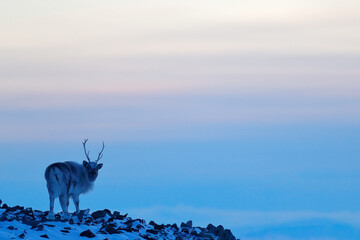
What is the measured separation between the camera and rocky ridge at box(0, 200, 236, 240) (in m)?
19.2

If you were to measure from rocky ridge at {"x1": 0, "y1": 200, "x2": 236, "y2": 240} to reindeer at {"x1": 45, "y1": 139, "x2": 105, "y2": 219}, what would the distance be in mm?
602

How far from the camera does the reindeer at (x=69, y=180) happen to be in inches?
934

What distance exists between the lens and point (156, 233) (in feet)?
74.8

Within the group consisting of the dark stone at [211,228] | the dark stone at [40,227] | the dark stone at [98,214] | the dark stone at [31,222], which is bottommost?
the dark stone at [40,227]

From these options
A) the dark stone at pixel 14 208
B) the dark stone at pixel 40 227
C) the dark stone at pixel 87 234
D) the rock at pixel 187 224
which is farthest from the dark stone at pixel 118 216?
the dark stone at pixel 40 227

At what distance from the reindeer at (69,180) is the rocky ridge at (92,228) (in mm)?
602

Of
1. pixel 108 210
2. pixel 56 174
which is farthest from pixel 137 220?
pixel 56 174

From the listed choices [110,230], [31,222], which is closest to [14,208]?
[31,222]

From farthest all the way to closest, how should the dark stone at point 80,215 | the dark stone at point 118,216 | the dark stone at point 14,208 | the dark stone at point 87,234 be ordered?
the dark stone at point 118,216 → the dark stone at point 14,208 → the dark stone at point 80,215 → the dark stone at point 87,234

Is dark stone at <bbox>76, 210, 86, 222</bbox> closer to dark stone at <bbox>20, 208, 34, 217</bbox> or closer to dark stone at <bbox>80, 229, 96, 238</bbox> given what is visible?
dark stone at <bbox>20, 208, 34, 217</bbox>

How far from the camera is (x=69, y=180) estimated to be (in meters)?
24.8

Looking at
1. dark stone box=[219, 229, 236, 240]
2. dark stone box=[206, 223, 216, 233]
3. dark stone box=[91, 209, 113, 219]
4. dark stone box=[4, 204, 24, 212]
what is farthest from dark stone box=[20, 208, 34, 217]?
dark stone box=[219, 229, 236, 240]

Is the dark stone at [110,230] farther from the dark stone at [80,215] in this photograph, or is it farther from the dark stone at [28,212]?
the dark stone at [28,212]

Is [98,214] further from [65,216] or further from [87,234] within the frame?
[87,234]
